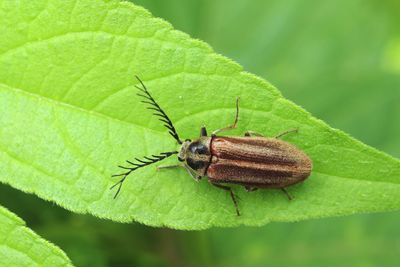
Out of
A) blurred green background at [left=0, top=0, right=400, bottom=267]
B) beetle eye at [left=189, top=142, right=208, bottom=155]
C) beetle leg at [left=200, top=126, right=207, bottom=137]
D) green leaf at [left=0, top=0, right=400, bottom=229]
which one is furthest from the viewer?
blurred green background at [left=0, top=0, right=400, bottom=267]

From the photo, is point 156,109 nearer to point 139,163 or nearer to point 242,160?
point 139,163

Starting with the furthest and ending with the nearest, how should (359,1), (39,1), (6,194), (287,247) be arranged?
1. (359,1)
2. (287,247)
3. (6,194)
4. (39,1)

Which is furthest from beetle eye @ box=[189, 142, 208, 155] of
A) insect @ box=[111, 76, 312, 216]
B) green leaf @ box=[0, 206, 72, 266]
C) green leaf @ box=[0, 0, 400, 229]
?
green leaf @ box=[0, 206, 72, 266]

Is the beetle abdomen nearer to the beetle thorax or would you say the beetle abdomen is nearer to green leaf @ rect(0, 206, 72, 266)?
the beetle thorax

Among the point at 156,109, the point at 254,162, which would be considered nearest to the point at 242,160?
the point at 254,162

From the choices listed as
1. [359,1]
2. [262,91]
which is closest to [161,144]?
[262,91]

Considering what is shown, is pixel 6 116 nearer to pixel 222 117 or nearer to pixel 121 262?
pixel 222 117

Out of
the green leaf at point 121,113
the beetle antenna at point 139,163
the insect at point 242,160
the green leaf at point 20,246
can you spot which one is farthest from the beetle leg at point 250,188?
the green leaf at point 20,246

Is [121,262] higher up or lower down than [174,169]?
lower down
